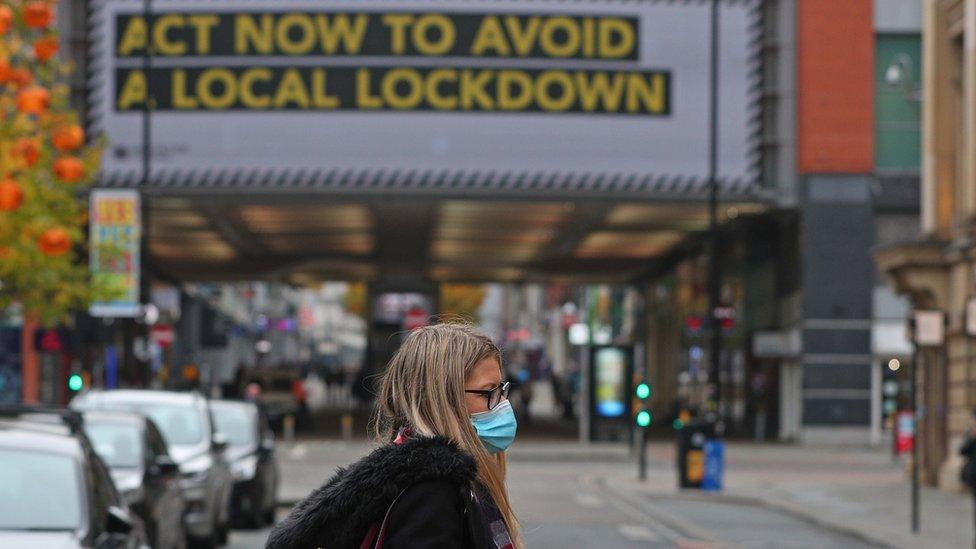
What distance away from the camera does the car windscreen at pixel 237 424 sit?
22656 mm

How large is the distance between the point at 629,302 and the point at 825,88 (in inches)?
1278

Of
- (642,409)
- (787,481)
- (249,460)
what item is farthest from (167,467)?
(787,481)

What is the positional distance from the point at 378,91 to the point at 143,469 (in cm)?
3285

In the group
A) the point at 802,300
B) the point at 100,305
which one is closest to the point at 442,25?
the point at 802,300

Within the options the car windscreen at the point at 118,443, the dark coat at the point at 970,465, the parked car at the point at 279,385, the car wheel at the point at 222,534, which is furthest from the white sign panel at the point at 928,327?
the parked car at the point at 279,385

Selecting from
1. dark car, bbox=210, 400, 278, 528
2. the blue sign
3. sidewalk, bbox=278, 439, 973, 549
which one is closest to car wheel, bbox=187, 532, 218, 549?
dark car, bbox=210, 400, 278, 528

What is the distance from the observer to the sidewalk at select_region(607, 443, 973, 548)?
2320cm

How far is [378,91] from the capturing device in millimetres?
47906

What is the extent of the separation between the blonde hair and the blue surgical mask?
3 cm

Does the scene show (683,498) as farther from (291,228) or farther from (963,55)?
(291,228)

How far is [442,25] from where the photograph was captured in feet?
157

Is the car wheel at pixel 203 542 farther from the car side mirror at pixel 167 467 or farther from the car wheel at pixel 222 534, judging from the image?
the car side mirror at pixel 167 467

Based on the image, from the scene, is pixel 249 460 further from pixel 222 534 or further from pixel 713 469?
pixel 713 469

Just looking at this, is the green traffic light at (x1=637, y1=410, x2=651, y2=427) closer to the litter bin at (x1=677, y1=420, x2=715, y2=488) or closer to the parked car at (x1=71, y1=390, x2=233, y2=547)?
the litter bin at (x1=677, y1=420, x2=715, y2=488)
